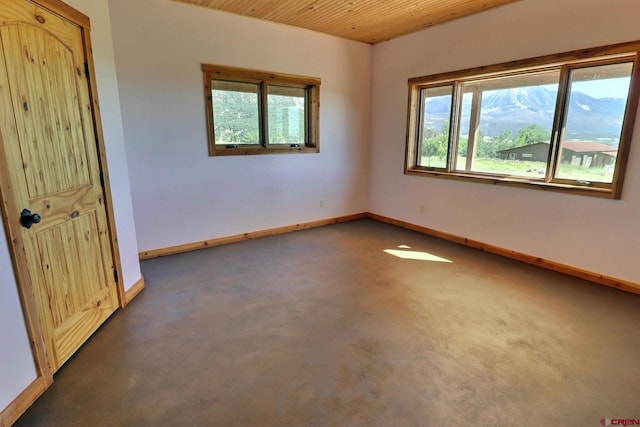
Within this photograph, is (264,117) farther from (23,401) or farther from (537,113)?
(23,401)

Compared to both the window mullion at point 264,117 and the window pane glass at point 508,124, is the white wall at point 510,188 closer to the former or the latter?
the window pane glass at point 508,124

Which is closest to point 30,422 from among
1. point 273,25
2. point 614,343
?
point 614,343

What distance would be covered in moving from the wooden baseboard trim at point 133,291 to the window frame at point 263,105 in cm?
171

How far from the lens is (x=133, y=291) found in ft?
9.42

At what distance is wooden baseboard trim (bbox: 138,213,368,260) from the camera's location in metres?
3.86

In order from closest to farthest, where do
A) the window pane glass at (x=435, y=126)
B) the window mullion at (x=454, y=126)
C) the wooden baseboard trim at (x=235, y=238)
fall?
the wooden baseboard trim at (x=235, y=238), the window mullion at (x=454, y=126), the window pane glass at (x=435, y=126)

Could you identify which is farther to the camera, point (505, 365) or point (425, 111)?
point (425, 111)

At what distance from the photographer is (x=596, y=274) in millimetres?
3172

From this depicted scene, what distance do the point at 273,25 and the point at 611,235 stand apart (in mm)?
4317

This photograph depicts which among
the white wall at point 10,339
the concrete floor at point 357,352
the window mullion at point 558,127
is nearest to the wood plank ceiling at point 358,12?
the window mullion at point 558,127

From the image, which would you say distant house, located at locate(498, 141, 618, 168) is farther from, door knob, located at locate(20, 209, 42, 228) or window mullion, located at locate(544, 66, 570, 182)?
door knob, located at locate(20, 209, 42, 228)

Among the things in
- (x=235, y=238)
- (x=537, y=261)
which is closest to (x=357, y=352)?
(x=537, y=261)

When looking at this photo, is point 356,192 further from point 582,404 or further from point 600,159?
point 582,404

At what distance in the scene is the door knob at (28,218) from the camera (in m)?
1.72
